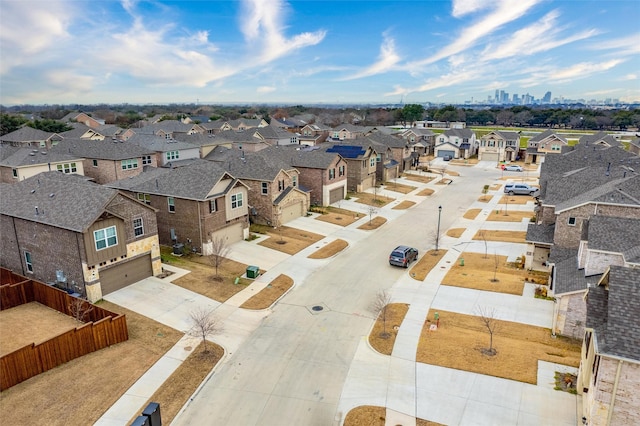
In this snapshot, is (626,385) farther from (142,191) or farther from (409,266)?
(142,191)

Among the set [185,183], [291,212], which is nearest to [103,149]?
[185,183]

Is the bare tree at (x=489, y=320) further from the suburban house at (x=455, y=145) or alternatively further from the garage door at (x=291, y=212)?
the suburban house at (x=455, y=145)

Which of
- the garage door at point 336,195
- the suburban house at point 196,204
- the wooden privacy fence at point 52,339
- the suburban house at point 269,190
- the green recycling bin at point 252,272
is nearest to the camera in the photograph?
the wooden privacy fence at point 52,339

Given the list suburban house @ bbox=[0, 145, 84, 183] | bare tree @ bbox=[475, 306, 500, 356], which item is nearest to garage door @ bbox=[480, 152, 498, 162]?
bare tree @ bbox=[475, 306, 500, 356]

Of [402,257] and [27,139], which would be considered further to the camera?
[27,139]

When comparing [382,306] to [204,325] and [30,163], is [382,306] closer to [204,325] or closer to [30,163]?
[204,325]

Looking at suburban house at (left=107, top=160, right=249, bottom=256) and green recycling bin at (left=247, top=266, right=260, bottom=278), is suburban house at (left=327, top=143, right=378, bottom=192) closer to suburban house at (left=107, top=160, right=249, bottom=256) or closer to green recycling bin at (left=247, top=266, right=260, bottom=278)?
suburban house at (left=107, top=160, right=249, bottom=256)

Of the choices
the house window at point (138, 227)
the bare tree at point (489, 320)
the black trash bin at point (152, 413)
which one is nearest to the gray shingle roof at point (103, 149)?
the house window at point (138, 227)
